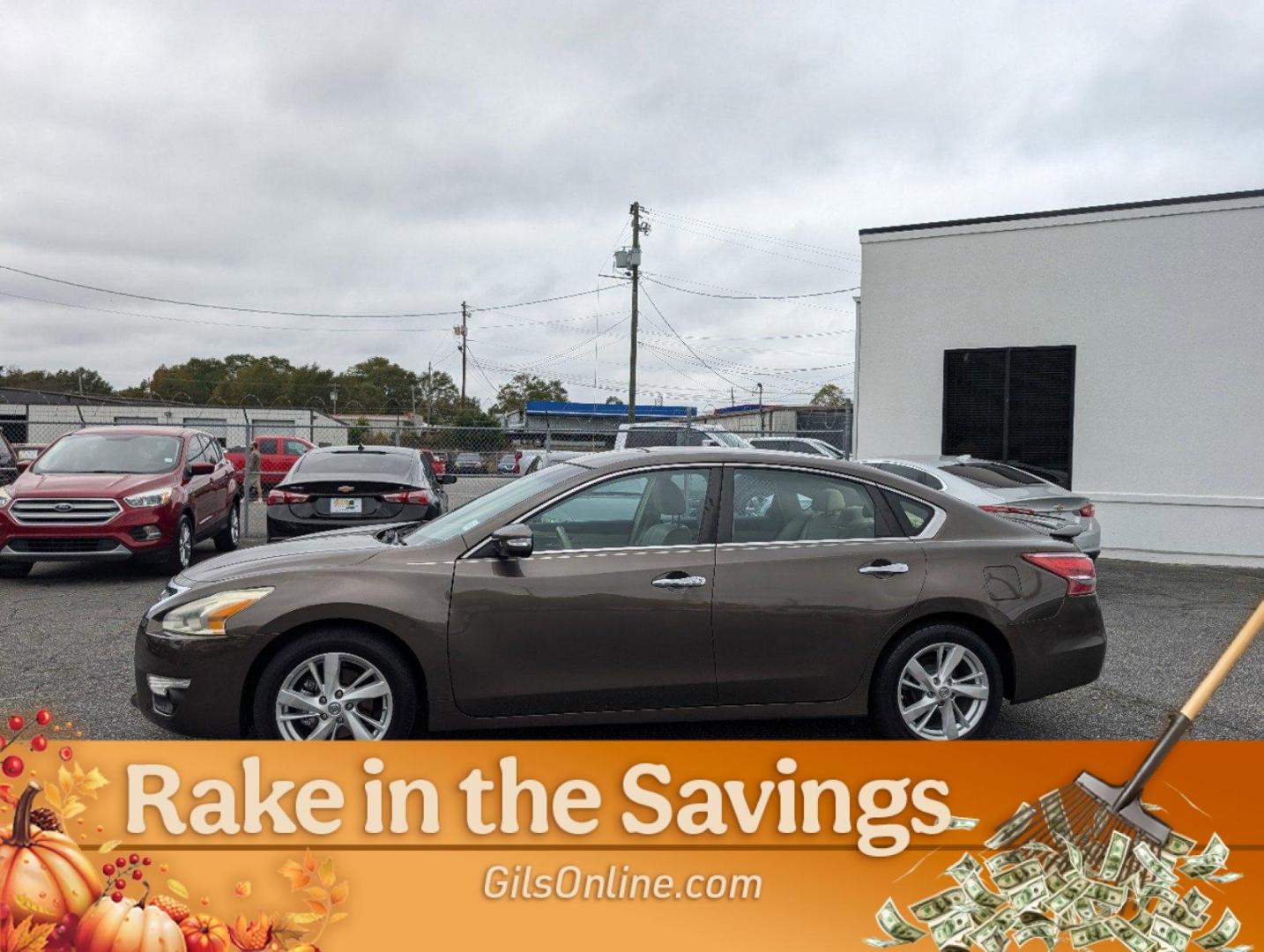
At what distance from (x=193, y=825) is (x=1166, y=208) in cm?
1334

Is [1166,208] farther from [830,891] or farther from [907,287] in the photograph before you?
A: [830,891]

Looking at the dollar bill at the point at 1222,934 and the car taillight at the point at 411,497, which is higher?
the car taillight at the point at 411,497

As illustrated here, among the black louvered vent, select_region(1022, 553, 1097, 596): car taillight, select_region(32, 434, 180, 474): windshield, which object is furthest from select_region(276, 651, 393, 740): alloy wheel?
the black louvered vent

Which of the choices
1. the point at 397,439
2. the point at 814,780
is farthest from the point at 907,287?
the point at 814,780

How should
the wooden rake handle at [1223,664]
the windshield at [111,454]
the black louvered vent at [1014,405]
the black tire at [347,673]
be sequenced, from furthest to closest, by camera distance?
the black louvered vent at [1014,405] → the windshield at [111,454] → the black tire at [347,673] → the wooden rake handle at [1223,664]

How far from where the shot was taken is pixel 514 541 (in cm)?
411

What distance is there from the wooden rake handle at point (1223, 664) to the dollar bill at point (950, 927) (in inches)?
31.8

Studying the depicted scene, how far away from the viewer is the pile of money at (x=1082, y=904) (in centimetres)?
263

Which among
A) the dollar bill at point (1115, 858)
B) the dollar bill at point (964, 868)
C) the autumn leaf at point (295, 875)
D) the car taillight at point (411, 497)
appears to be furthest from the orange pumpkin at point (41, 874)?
the car taillight at point (411, 497)

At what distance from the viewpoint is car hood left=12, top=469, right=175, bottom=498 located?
9.27 metres

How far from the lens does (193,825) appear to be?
9.36 feet

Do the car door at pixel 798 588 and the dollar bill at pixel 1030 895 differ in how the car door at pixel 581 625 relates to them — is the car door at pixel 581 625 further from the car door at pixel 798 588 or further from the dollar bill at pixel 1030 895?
the dollar bill at pixel 1030 895

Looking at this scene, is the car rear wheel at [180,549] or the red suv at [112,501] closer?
the red suv at [112,501]

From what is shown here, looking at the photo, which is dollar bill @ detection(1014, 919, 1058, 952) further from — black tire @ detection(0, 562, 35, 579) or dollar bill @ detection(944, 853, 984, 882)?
black tire @ detection(0, 562, 35, 579)
